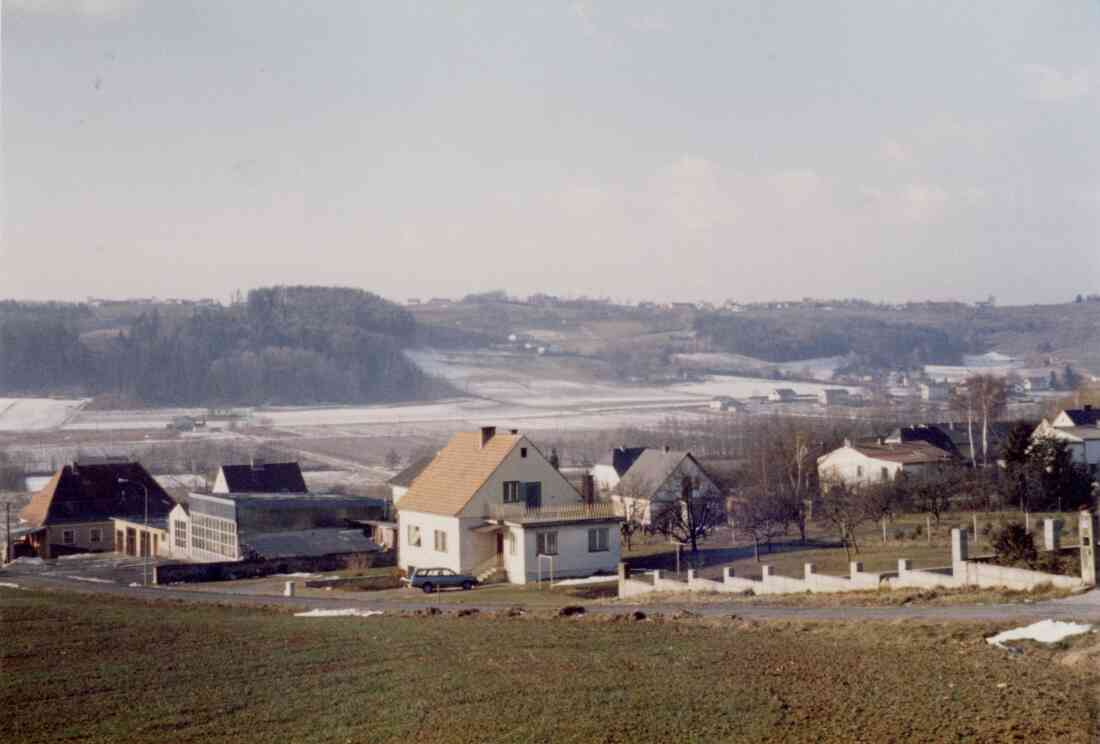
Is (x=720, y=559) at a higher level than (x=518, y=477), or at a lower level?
lower

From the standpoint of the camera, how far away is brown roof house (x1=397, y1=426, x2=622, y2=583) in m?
37.8

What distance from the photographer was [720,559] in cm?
4228

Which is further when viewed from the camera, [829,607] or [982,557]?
[982,557]

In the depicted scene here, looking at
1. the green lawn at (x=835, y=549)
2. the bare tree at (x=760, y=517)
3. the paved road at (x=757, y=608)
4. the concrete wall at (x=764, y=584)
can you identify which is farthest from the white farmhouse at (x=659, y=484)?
the paved road at (x=757, y=608)

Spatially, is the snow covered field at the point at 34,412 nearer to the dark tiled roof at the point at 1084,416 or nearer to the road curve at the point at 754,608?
the dark tiled roof at the point at 1084,416

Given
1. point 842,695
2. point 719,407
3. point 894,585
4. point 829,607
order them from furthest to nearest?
point 719,407 < point 894,585 < point 829,607 < point 842,695

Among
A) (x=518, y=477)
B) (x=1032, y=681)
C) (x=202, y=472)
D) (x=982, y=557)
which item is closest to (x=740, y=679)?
(x=1032, y=681)

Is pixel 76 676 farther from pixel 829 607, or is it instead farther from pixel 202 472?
pixel 202 472

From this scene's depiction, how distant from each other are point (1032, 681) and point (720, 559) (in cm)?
2752

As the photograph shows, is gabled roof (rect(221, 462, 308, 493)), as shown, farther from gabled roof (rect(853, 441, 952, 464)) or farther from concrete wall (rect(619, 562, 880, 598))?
concrete wall (rect(619, 562, 880, 598))

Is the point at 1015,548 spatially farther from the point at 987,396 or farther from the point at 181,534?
the point at 987,396

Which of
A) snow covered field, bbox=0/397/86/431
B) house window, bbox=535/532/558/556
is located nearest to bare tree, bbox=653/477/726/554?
house window, bbox=535/532/558/556

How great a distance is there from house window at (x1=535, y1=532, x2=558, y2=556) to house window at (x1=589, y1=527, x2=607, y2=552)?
4.10ft

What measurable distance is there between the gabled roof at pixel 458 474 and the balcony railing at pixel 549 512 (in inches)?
41.3
